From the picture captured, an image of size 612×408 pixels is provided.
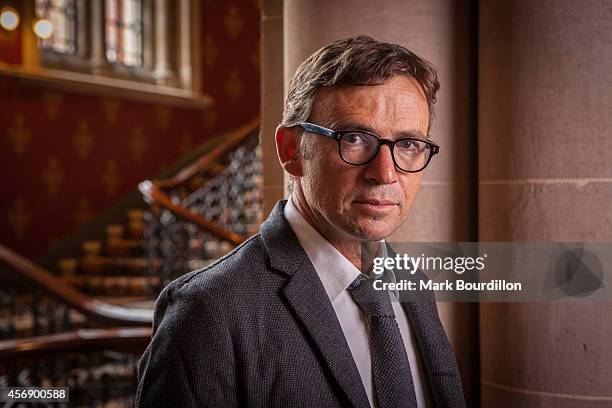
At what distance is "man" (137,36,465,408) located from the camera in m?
1.04

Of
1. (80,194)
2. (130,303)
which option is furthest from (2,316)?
(80,194)

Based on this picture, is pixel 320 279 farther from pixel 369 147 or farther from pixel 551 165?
pixel 551 165

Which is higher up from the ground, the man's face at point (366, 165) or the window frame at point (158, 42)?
the window frame at point (158, 42)

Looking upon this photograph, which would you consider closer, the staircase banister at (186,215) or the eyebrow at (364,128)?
the eyebrow at (364,128)

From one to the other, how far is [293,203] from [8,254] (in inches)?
148

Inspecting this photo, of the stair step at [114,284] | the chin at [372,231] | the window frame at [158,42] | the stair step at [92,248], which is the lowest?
the stair step at [114,284]

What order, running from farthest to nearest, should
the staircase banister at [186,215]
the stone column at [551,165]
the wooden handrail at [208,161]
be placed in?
the wooden handrail at [208,161] < the staircase banister at [186,215] < the stone column at [551,165]

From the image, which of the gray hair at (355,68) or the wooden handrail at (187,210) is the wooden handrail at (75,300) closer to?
the wooden handrail at (187,210)

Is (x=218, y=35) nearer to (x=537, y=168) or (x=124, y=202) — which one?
(x=124, y=202)

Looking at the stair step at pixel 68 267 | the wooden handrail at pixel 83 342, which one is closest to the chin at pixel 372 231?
the wooden handrail at pixel 83 342

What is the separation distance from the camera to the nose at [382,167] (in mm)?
1095

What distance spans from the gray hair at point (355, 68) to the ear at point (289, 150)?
4cm

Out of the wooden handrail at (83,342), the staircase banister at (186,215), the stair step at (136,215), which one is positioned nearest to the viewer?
the wooden handrail at (83,342)

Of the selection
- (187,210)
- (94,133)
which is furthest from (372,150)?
(94,133)
